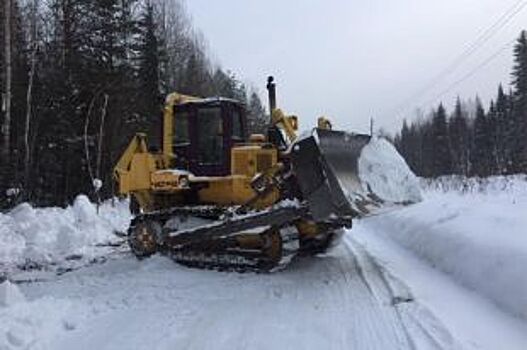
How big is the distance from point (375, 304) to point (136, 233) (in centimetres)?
653

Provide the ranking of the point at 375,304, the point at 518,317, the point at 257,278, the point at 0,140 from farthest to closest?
the point at 0,140
the point at 257,278
the point at 375,304
the point at 518,317

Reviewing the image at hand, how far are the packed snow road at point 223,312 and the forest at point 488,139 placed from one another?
46837 mm

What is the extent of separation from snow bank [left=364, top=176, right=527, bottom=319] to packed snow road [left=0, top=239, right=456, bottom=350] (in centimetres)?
98

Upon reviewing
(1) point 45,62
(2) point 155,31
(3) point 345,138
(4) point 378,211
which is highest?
(2) point 155,31

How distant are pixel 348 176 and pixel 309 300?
278 cm

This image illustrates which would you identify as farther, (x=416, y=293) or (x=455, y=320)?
(x=416, y=293)

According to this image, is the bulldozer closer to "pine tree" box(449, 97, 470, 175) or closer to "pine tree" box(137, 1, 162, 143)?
"pine tree" box(137, 1, 162, 143)

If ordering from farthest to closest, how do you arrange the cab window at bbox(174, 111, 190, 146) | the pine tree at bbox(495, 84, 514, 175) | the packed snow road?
the pine tree at bbox(495, 84, 514, 175) → the cab window at bbox(174, 111, 190, 146) → the packed snow road

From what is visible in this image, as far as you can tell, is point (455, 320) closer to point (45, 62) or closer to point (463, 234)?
point (463, 234)

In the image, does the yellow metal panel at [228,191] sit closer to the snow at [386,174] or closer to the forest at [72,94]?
the snow at [386,174]

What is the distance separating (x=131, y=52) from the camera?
42688mm

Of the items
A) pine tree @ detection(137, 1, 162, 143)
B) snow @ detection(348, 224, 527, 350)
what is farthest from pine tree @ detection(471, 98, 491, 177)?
snow @ detection(348, 224, 527, 350)

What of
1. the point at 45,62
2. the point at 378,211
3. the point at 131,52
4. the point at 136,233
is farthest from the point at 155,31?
the point at 378,211

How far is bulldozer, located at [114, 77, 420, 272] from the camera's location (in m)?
12.5
